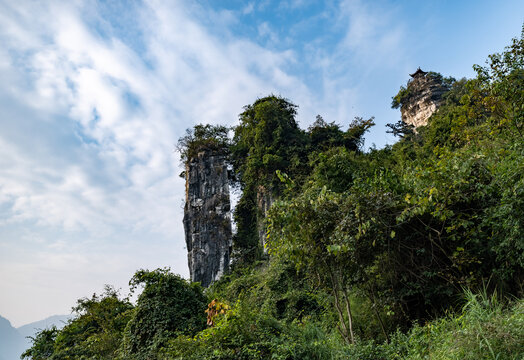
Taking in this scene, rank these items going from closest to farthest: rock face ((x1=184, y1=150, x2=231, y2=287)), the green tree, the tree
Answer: the tree
the green tree
rock face ((x1=184, y1=150, x2=231, y2=287))

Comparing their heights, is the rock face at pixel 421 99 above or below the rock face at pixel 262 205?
above

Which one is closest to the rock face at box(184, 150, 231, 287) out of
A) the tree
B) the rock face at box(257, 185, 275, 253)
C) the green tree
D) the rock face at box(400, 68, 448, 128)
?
the rock face at box(257, 185, 275, 253)

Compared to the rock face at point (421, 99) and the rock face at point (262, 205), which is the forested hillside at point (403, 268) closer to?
the rock face at point (262, 205)

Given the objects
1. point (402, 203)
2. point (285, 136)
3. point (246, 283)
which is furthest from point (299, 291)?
point (285, 136)

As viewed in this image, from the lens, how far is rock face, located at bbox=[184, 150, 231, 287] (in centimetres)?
2012

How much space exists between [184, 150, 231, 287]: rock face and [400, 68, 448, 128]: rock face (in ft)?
53.9

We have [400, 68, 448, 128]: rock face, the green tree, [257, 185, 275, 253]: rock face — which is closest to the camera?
the green tree

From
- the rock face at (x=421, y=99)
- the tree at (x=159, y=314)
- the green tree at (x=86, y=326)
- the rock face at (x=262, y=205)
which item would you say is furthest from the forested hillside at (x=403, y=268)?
the rock face at (x=421, y=99)

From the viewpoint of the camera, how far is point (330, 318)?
738 cm

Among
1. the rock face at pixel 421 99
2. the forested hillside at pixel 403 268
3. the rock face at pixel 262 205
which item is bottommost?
the forested hillside at pixel 403 268

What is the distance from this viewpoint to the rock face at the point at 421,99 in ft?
84.8

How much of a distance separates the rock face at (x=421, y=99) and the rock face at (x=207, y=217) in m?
16.4

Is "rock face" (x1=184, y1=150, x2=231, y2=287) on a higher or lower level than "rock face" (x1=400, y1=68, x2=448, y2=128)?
lower

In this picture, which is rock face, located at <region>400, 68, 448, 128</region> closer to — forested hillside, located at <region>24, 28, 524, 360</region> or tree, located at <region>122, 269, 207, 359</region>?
forested hillside, located at <region>24, 28, 524, 360</region>
